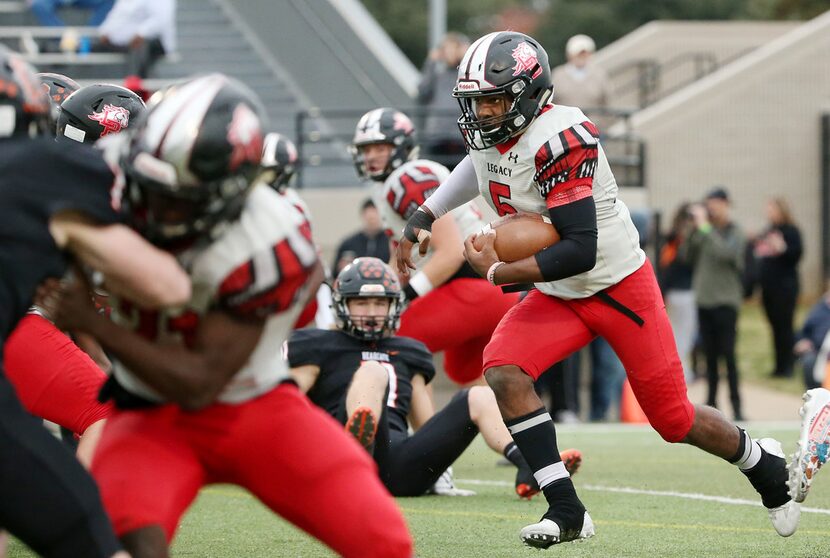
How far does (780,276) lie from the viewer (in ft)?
47.1

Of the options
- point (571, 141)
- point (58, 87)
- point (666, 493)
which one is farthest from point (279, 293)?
point (666, 493)

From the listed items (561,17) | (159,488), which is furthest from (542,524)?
(561,17)

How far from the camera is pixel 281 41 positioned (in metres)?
17.0

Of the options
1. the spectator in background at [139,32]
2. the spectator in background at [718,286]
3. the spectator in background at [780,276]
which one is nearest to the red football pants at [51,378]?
the spectator in background at [718,286]

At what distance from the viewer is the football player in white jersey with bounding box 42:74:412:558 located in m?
3.27

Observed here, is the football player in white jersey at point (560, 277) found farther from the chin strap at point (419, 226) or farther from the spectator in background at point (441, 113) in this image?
the spectator in background at point (441, 113)

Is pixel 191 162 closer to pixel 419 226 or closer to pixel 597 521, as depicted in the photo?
pixel 419 226

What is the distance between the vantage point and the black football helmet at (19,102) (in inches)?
129

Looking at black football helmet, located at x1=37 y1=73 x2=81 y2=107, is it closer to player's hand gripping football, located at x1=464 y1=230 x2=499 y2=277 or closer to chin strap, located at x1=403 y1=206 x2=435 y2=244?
chin strap, located at x1=403 y1=206 x2=435 y2=244

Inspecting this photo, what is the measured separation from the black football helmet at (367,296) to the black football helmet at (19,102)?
10.6 feet

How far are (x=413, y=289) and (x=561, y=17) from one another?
34607mm

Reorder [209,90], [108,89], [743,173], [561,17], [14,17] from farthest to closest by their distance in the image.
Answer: [561,17] → [743,173] → [14,17] → [108,89] → [209,90]

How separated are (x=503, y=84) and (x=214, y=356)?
217 centimetres

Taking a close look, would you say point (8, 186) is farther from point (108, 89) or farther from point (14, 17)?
point (14, 17)
